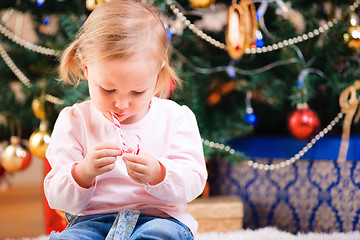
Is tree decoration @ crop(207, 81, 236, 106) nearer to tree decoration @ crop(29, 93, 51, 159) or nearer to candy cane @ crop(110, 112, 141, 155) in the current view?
tree decoration @ crop(29, 93, 51, 159)

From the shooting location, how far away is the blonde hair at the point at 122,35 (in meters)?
0.81

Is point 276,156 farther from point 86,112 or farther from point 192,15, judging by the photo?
point 86,112

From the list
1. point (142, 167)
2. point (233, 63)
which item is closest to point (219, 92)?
point (233, 63)

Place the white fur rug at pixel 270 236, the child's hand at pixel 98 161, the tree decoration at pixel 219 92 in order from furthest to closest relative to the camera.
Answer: the tree decoration at pixel 219 92 → the white fur rug at pixel 270 236 → the child's hand at pixel 98 161

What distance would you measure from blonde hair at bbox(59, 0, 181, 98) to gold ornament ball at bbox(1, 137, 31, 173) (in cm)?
75

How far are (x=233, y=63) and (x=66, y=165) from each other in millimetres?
814

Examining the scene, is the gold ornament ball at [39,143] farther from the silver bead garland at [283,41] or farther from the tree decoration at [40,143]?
the silver bead garland at [283,41]

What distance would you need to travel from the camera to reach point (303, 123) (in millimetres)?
1308

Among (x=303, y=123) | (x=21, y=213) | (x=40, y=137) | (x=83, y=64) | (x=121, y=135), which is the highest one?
(x=83, y=64)

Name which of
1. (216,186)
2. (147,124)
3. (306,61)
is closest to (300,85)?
(306,61)

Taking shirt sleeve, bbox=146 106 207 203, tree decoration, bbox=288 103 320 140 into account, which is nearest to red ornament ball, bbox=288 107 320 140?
tree decoration, bbox=288 103 320 140

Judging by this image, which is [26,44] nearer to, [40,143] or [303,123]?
[40,143]

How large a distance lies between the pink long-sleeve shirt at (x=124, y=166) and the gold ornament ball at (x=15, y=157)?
2.34 ft

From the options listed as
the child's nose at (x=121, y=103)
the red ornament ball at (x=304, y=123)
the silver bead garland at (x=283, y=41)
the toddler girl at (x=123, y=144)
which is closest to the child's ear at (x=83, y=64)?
the toddler girl at (x=123, y=144)
